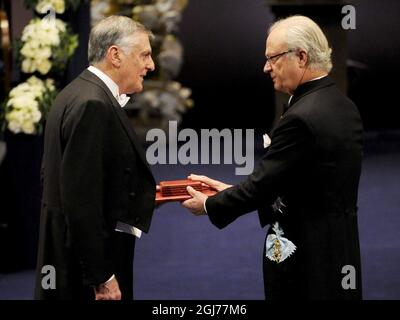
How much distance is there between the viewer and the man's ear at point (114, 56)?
3.39m

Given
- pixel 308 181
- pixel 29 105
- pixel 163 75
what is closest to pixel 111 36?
pixel 308 181

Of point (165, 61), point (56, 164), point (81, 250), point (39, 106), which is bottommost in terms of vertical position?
point (81, 250)

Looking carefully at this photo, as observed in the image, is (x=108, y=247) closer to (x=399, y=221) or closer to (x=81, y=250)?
(x=81, y=250)

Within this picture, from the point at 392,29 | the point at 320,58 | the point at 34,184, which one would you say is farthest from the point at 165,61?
the point at 320,58

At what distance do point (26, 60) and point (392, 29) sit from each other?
514cm

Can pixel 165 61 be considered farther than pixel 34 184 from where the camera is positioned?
Yes

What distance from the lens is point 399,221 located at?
22.8 ft

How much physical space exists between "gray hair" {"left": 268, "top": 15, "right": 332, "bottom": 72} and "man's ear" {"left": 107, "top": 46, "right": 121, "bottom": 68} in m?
0.56

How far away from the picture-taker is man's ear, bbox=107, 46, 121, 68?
134 inches

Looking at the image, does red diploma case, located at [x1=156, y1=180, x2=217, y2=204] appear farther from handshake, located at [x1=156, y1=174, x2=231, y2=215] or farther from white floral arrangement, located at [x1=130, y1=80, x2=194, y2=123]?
white floral arrangement, located at [x1=130, y1=80, x2=194, y2=123]

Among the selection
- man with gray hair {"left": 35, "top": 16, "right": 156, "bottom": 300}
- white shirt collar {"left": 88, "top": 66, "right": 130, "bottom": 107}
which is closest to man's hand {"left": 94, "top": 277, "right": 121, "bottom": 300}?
man with gray hair {"left": 35, "top": 16, "right": 156, "bottom": 300}

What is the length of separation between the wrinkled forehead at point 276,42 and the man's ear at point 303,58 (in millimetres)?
51

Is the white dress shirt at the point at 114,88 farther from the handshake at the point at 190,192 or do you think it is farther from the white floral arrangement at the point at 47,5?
the white floral arrangement at the point at 47,5

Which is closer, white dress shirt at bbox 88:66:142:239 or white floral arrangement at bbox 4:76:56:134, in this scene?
white dress shirt at bbox 88:66:142:239
